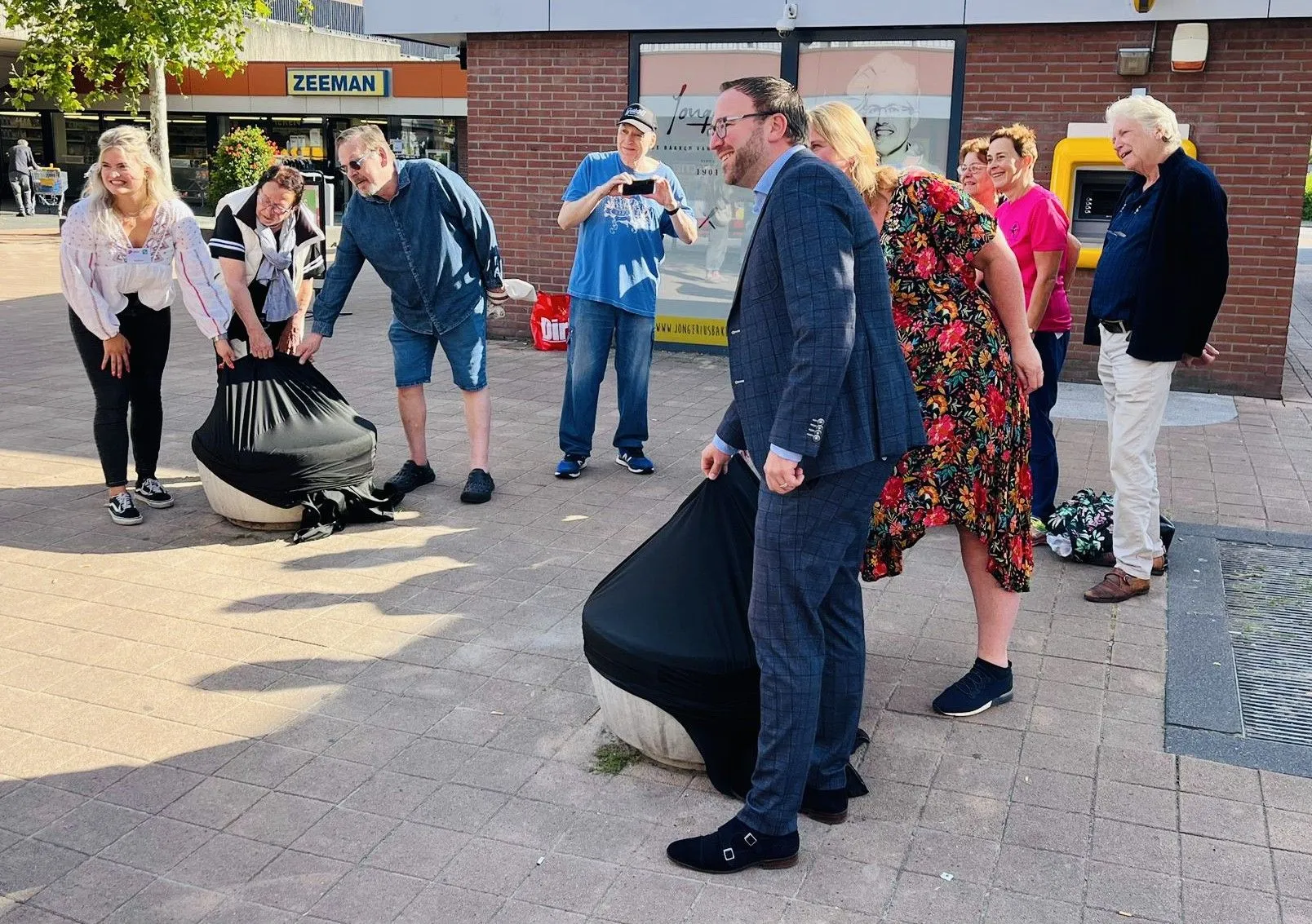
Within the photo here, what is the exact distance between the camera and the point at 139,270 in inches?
228

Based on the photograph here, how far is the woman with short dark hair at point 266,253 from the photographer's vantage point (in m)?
6.14

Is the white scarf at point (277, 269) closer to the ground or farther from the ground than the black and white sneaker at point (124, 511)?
farther from the ground

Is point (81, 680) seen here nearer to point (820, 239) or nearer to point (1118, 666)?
point (820, 239)

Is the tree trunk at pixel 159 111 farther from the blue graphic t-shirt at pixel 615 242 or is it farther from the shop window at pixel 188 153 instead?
the blue graphic t-shirt at pixel 615 242

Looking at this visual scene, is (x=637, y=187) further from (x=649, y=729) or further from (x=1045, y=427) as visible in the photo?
(x=649, y=729)

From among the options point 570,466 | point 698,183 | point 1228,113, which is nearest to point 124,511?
point 570,466

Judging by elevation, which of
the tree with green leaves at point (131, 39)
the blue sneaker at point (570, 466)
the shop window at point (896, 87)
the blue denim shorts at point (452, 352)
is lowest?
the blue sneaker at point (570, 466)

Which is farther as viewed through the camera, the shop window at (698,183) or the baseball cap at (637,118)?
the shop window at (698,183)

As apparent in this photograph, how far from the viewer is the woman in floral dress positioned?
3.73m

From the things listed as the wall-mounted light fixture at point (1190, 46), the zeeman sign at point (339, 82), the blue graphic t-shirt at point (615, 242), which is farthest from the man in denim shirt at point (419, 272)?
the zeeman sign at point (339, 82)

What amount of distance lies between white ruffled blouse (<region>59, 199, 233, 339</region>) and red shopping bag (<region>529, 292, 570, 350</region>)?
504 cm

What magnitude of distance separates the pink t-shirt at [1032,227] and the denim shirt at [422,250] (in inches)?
98.3

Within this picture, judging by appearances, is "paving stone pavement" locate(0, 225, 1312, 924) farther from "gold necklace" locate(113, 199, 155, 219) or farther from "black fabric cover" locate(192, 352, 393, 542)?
"gold necklace" locate(113, 199, 155, 219)

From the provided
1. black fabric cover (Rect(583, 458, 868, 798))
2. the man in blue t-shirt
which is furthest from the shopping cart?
black fabric cover (Rect(583, 458, 868, 798))
